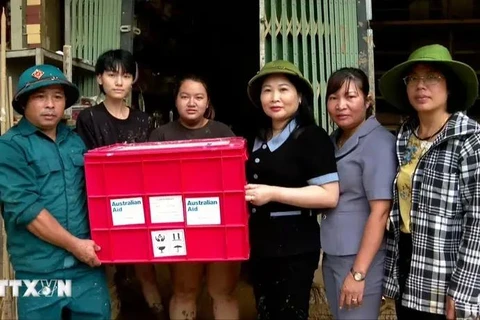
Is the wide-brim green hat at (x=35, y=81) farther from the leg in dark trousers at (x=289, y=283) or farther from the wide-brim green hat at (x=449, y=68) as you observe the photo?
the wide-brim green hat at (x=449, y=68)

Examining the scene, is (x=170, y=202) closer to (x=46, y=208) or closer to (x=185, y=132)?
(x=46, y=208)

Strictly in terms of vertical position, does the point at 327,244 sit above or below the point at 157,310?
above

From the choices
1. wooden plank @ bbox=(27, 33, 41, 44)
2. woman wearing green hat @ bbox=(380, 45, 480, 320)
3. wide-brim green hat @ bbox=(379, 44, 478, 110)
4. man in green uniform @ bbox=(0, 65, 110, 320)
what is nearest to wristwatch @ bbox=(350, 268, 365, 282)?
woman wearing green hat @ bbox=(380, 45, 480, 320)

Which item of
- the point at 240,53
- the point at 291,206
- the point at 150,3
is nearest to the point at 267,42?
the point at 150,3

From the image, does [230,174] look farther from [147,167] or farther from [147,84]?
[147,84]

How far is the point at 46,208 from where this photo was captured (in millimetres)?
2309

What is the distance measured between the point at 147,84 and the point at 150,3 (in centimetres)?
77

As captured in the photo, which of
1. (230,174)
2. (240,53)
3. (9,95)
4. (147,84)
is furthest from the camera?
(240,53)

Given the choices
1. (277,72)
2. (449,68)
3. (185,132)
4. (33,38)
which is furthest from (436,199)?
(33,38)

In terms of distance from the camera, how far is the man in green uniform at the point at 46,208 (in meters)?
2.26

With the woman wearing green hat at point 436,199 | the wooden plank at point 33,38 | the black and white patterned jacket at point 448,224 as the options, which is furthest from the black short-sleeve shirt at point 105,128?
the black and white patterned jacket at point 448,224

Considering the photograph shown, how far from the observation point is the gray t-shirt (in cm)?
283

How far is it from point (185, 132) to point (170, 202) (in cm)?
72

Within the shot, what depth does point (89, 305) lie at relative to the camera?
2428 millimetres
